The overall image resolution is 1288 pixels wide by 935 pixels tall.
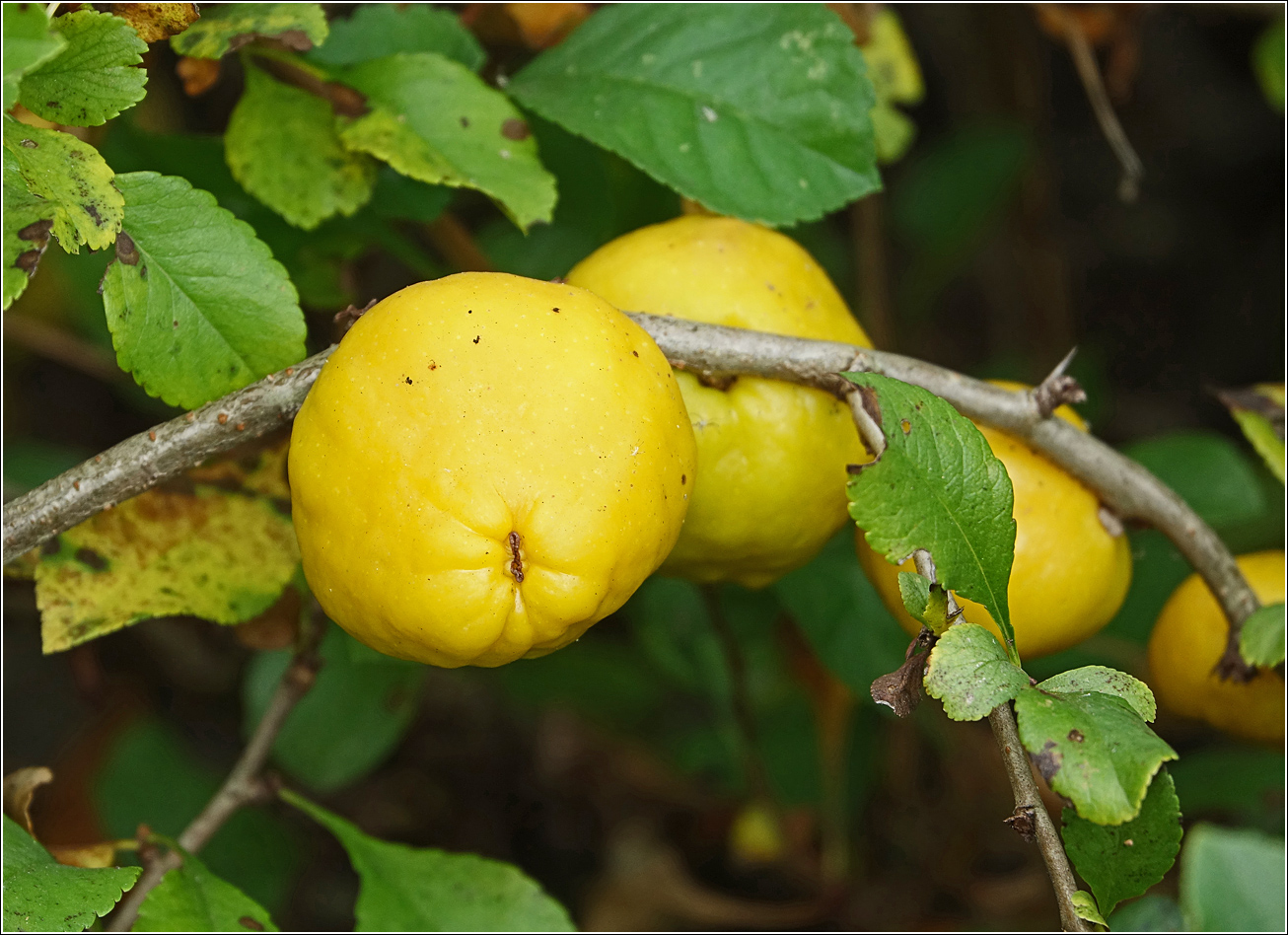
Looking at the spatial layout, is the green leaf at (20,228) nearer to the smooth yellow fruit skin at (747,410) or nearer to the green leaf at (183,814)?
the smooth yellow fruit skin at (747,410)

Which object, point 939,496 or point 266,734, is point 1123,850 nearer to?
point 939,496

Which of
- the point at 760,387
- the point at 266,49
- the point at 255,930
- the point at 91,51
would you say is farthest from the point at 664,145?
the point at 255,930

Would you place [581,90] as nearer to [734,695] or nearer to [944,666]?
[944,666]

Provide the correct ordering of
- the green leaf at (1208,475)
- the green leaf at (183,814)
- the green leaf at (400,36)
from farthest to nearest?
the green leaf at (183,814) < the green leaf at (1208,475) < the green leaf at (400,36)

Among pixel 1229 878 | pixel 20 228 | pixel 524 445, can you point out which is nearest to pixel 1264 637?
pixel 1229 878

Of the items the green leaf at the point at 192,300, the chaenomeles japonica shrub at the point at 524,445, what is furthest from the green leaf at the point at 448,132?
the green leaf at the point at 192,300

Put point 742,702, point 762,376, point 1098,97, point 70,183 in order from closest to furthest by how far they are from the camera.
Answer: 1. point 70,183
2. point 762,376
3. point 1098,97
4. point 742,702

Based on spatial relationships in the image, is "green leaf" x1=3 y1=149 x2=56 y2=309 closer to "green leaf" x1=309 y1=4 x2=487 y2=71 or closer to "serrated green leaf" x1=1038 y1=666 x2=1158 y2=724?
"green leaf" x1=309 y1=4 x2=487 y2=71
